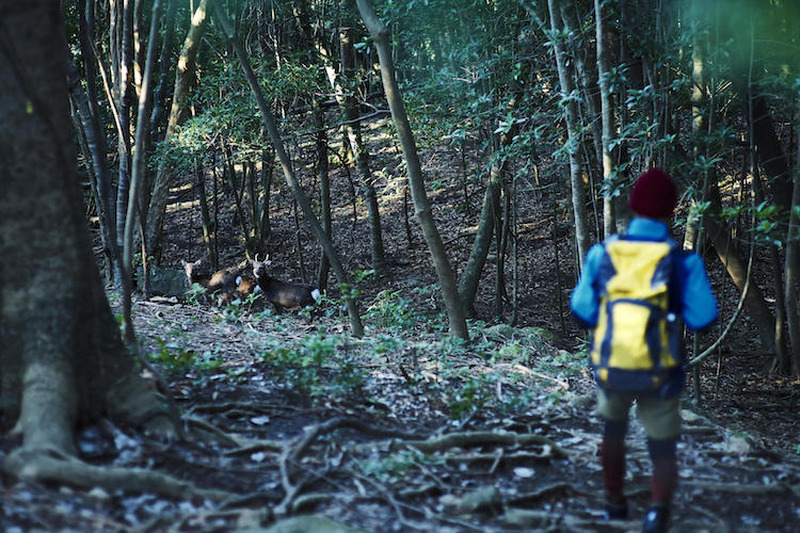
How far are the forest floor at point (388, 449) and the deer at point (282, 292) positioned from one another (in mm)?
2595

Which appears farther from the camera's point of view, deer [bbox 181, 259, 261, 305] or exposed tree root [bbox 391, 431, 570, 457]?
deer [bbox 181, 259, 261, 305]

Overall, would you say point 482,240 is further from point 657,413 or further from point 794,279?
point 657,413

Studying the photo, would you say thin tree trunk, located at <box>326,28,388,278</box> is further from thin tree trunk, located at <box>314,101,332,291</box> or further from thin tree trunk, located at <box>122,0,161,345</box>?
thin tree trunk, located at <box>122,0,161,345</box>

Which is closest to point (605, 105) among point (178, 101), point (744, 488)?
point (744, 488)

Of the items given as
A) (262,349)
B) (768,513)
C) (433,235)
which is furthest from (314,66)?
(768,513)

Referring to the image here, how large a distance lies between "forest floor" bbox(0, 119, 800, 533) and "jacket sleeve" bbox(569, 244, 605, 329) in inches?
43.4

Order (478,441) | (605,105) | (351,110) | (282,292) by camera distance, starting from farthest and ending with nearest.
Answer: (351,110), (282,292), (605,105), (478,441)

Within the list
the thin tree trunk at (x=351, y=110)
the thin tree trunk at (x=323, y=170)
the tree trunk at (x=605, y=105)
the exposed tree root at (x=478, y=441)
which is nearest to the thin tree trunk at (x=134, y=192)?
the exposed tree root at (x=478, y=441)

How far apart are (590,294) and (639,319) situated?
31 centimetres

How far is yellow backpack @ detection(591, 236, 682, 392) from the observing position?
369 centimetres

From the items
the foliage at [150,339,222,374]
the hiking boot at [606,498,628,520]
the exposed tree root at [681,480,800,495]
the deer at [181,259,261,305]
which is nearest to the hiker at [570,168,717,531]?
the hiking boot at [606,498,628,520]

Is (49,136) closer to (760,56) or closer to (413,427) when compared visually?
(413,427)

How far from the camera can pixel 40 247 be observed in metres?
3.96

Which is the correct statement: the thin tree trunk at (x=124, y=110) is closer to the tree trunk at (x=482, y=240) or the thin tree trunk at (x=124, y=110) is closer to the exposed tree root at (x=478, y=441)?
the exposed tree root at (x=478, y=441)
